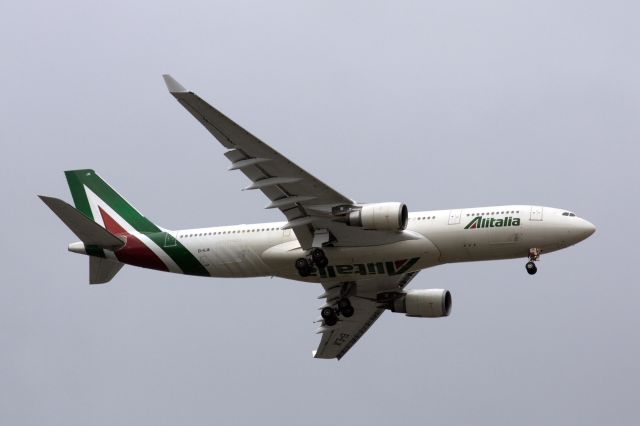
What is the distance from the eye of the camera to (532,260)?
191 feet

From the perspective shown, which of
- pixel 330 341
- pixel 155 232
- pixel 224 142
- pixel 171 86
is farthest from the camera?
pixel 330 341

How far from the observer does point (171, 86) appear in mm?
51844

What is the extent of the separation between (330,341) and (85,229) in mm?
15038

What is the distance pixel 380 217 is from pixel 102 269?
625 inches

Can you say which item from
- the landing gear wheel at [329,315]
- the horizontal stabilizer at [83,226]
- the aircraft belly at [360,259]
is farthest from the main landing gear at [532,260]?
the horizontal stabilizer at [83,226]

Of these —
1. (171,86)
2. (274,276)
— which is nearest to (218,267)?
(274,276)

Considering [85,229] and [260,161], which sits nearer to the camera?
[260,161]

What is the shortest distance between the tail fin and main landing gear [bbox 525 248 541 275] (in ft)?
61.3

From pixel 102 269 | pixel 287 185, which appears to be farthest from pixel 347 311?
pixel 102 269

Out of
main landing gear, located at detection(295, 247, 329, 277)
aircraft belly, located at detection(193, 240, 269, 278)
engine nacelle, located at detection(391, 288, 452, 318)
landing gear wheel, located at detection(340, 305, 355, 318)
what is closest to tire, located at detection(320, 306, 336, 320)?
landing gear wheel, located at detection(340, 305, 355, 318)

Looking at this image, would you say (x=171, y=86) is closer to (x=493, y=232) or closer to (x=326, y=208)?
(x=326, y=208)

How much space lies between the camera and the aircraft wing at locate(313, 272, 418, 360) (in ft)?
215

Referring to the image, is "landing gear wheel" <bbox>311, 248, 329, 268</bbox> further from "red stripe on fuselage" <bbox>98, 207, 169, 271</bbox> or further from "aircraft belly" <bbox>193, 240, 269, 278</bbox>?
"red stripe on fuselage" <bbox>98, 207, 169, 271</bbox>

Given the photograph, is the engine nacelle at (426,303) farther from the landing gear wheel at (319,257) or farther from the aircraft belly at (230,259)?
the aircraft belly at (230,259)
